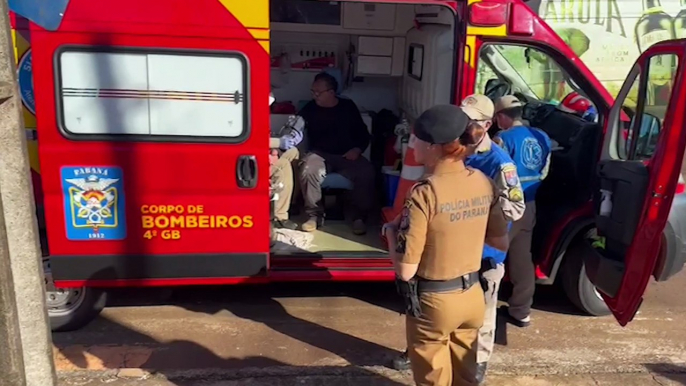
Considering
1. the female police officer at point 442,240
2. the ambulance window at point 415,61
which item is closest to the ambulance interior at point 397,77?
the ambulance window at point 415,61

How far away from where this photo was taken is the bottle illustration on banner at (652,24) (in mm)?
12055

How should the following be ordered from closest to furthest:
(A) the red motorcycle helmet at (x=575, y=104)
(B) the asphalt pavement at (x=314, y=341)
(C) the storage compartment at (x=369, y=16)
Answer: (B) the asphalt pavement at (x=314, y=341)
(A) the red motorcycle helmet at (x=575, y=104)
(C) the storage compartment at (x=369, y=16)

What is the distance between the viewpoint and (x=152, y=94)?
3.85 m

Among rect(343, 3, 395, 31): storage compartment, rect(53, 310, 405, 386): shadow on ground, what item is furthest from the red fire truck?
rect(343, 3, 395, 31): storage compartment

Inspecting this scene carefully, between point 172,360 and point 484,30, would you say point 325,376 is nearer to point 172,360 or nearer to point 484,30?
point 172,360

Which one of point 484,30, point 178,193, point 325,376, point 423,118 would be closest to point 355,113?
point 484,30

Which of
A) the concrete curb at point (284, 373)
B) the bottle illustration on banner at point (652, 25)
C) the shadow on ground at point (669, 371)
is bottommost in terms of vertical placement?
the shadow on ground at point (669, 371)

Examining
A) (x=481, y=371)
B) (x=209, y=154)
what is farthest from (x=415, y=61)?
(x=481, y=371)

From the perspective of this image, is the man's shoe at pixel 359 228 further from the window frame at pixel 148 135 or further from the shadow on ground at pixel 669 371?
the shadow on ground at pixel 669 371

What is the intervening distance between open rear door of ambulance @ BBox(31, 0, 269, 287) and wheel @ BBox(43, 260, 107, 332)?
0.21 m

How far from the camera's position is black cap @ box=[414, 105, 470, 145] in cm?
271

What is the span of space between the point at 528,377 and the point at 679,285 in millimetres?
2293

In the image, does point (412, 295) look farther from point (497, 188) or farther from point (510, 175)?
point (510, 175)

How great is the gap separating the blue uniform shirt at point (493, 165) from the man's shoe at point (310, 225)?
1.97 meters
